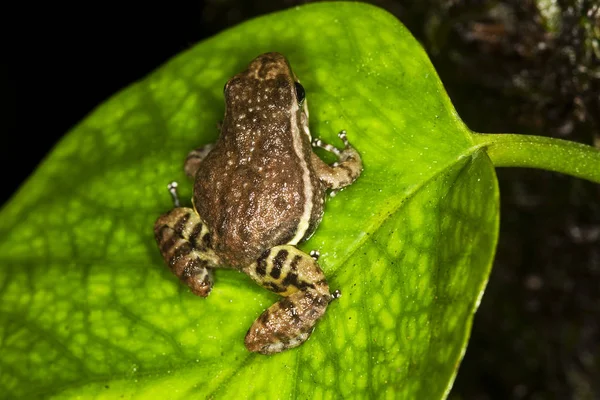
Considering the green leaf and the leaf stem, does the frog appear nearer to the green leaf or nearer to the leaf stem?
the green leaf

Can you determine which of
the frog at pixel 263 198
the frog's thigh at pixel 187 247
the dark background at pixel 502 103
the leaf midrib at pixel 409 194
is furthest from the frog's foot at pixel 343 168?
the dark background at pixel 502 103

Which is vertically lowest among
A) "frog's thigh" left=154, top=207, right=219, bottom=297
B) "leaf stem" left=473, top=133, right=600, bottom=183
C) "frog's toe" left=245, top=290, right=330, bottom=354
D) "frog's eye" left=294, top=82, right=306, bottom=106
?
"frog's toe" left=245, top=290, right=330, bottom=354

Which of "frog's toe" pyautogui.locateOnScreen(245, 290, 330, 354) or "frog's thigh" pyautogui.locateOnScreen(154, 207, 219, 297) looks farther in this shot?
"frog's thigh" pyautogui.locateOnScreen(154, 207, 219, 297)

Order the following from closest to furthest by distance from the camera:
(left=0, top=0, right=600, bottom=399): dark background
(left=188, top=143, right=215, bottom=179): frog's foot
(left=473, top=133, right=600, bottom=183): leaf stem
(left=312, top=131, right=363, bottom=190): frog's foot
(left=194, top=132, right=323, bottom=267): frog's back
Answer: (left=473, top=133, right=600, bottom=183): leaf stem < (left=312, top=131, right=363, bottom=190): frog's foot < (left=194, top=132, right=323, bottom=267): frog's back < (left=188, top=143, right=215, bottom=179): frog's foot < (left=0, top=0, right=600, bottom=399): dark background

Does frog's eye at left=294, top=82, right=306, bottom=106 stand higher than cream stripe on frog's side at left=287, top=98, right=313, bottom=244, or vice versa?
frog's eye at left=294, top=82, right=306, bottom=106

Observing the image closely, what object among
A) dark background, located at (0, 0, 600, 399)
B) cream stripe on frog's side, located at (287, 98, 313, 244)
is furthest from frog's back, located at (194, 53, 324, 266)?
dark background, located at (0, 0, 600, 399)

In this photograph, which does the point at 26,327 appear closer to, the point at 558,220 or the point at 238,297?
the point at 238,297

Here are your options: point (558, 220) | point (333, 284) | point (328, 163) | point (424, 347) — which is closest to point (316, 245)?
point (333, 284)

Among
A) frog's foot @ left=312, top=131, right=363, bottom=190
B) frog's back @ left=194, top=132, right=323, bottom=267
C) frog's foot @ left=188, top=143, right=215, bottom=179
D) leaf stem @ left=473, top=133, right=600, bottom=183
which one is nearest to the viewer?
leaf stem @ left=473, top=133, right=600, bottom=183
